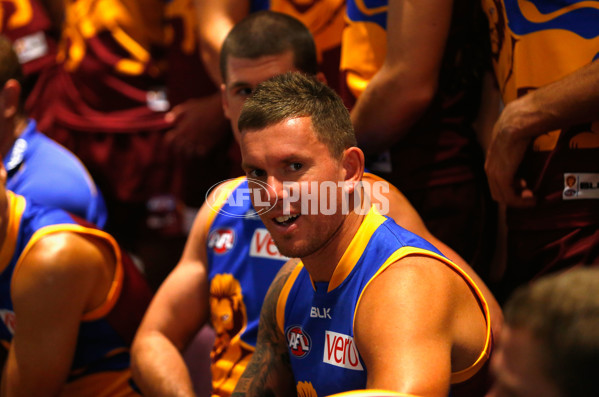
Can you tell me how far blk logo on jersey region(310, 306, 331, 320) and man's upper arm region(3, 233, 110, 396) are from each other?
0.93m

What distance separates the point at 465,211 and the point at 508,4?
2.21 ft

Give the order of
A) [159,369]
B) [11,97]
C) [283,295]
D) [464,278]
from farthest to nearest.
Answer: [11,97], [159,369], [283,295], [464,278]

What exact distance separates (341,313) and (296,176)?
33 cm

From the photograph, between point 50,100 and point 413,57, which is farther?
point 50,100

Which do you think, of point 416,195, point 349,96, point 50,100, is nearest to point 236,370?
point 416,195

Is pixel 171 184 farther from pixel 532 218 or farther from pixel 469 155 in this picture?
pixel 532 218

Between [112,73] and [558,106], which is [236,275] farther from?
[112,73]

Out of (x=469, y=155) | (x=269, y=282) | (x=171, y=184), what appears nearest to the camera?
(x=269, y=282)

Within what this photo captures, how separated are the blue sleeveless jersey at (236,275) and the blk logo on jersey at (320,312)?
0.50 metres

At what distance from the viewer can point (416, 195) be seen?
2396 millimetres

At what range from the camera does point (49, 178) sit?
114 inches

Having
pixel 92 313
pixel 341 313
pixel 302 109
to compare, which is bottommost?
pixel 92 313

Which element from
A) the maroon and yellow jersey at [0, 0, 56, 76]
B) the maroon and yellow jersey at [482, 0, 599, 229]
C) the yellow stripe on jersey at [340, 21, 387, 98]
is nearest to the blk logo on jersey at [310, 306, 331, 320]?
the maroon and yellow jersey at [482, 0, 599, 229]

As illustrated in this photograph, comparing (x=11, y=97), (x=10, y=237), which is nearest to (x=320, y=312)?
(x=10, y=237)
